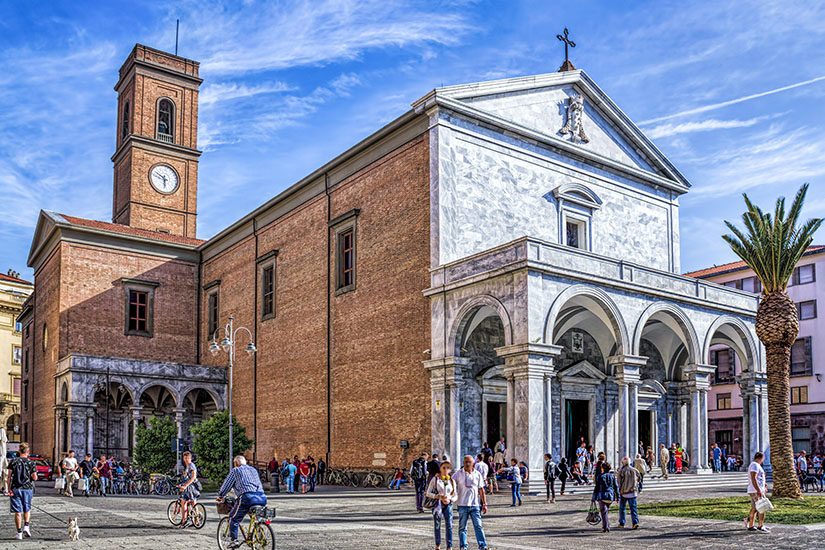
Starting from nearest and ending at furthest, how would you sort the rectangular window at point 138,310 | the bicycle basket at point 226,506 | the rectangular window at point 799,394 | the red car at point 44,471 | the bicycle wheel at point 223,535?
1. the bicycle basket at point 226,506
2. the bicycle wheel at point 223,535
3. the red car at point 44,471
4. the rectangular window at point 138,310
5. the rectangular window at point 799,394

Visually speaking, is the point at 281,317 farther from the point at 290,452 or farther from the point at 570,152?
the point at 570,152

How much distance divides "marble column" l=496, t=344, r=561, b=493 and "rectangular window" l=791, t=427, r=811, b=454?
29008mm

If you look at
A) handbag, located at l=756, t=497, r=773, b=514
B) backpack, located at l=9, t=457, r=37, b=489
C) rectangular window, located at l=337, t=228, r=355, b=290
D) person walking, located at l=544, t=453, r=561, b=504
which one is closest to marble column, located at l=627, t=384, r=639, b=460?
person walking, located at l=544, t=453, r=561, b=504

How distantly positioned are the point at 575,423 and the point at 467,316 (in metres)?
6.55

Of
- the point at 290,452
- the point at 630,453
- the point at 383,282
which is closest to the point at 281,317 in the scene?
the point at 290,452

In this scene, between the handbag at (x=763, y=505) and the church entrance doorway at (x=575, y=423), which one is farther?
the church entrance doorway at (x=575, y=423)

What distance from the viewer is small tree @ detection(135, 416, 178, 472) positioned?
31.3 metres

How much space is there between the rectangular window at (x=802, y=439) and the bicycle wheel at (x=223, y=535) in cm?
4064

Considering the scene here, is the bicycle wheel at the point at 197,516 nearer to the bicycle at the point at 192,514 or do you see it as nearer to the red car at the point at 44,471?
the bicycle at the point at 192,514

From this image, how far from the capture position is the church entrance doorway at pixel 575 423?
28016 millimetres

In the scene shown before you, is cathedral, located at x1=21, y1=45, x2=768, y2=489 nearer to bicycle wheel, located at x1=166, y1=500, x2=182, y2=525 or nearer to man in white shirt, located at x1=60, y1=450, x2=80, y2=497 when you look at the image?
man in white shirt, located at x1=60, y1=450, x2=80, y2=497

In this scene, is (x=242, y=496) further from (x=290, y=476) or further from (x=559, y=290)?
(x=290, y=476)

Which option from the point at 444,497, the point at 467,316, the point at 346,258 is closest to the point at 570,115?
the point at 346,258

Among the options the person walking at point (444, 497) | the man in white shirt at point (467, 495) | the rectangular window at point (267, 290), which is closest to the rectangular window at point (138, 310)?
the rectangular window at point (267, 290)
